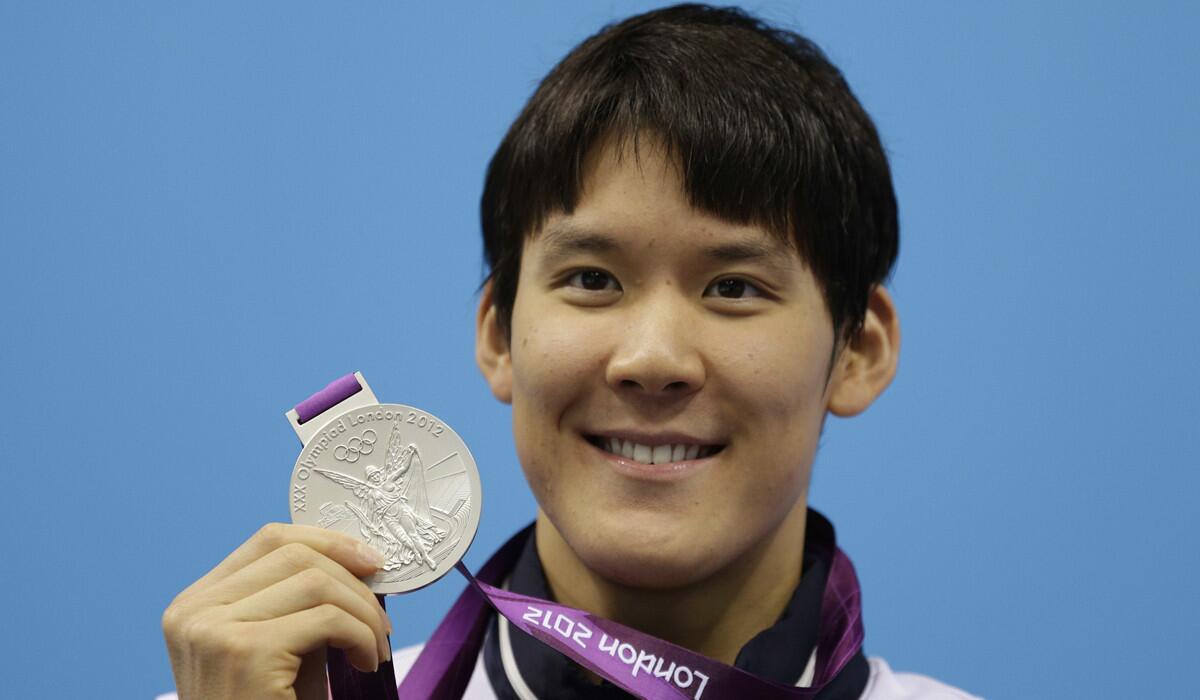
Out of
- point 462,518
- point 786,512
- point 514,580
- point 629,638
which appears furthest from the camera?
point 514,580

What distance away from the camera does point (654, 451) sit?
1829mm

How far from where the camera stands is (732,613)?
1.99 metres

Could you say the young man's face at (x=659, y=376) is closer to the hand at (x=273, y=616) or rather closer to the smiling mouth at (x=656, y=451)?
the smiling mouth at (x=656, y=451)

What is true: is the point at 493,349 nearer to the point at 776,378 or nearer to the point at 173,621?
the point at 776,378

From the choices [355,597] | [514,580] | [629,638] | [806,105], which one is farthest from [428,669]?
[806,105]

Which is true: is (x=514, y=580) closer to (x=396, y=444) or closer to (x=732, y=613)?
(x=732, y=613)

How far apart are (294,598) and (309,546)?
0.24 feet

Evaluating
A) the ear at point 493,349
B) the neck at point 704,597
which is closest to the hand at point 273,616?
the neck at point 704,597

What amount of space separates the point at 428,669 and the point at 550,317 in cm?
56

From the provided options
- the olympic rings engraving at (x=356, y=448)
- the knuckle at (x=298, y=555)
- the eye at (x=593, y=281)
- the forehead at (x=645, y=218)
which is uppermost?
the forehead at (x=645, y=218)

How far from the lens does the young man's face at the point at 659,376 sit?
1.78 meters

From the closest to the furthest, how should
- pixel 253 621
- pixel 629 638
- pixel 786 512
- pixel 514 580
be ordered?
pixel 253 621 < pixel 629 638 < pixel 786 512 < pixel 514 580

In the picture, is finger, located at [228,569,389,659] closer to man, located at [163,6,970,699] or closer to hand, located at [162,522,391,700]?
hand, located at [162,522,391,700]

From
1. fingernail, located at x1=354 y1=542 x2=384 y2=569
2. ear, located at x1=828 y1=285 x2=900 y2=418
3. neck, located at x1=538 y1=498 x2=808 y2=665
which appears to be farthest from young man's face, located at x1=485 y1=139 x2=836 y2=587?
fingernail, located at x1=354 y1=542 x2=384 y2=569
